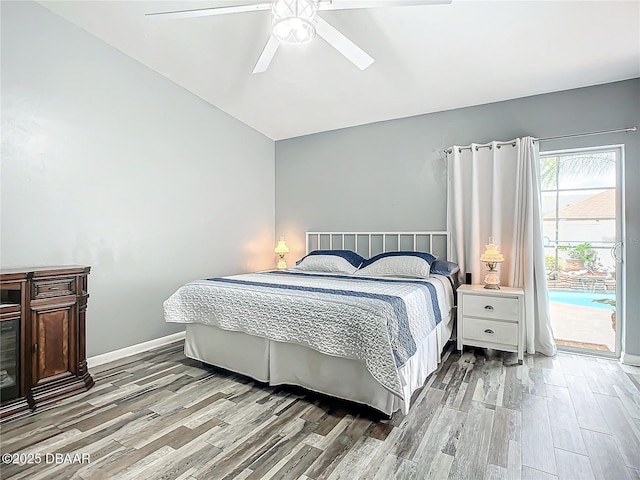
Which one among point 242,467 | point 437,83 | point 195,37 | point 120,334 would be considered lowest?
point 242,467

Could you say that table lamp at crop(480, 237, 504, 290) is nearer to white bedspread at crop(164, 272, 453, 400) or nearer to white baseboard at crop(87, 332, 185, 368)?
white bedspread at crop(164, 272, 453, 400)

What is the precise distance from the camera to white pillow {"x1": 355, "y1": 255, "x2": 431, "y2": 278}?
326cm

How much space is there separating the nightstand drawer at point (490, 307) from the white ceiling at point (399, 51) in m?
2.09

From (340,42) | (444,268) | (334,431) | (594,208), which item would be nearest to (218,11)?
(340,42)

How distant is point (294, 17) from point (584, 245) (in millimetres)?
3376

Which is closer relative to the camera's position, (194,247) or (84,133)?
(84,133)

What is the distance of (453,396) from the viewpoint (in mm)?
2414

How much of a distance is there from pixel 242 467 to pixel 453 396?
1.56 m

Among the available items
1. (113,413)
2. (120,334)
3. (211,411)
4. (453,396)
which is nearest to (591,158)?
(453,396)

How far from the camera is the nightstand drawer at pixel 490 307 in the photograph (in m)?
3.01

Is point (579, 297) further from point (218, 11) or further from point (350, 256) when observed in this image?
point (218, 11)

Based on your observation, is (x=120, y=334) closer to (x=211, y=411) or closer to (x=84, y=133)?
(x=211, y=411)

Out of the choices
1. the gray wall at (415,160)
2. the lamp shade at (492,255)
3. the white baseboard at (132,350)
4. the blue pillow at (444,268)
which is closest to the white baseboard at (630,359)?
the gray wall at (415,160)

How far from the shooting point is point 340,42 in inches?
87.3
